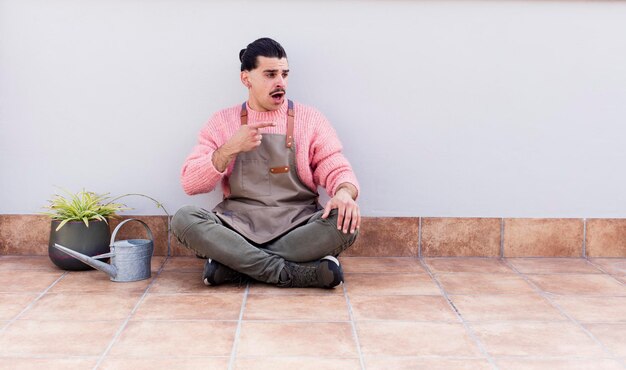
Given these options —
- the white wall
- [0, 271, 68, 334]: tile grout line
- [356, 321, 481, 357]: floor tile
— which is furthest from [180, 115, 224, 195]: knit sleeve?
[356, 321, 481, 357]: floor tile

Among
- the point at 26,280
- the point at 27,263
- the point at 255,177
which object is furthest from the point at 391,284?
the point at 27,263

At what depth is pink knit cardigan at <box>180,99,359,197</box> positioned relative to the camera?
257 centimetres

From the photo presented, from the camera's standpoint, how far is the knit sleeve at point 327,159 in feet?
8.49

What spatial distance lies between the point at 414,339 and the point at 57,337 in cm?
102

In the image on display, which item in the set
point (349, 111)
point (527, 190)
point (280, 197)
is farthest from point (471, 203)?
point (280, 197)

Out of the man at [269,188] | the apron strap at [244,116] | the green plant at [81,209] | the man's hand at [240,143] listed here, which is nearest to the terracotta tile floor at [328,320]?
the man at [269,188]

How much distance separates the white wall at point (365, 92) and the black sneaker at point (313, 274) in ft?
1.92

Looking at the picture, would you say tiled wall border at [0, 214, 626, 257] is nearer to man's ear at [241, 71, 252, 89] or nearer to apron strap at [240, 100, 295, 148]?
apron strap at [240, 100, 295, 148]

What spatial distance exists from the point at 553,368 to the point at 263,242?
45.3 inches

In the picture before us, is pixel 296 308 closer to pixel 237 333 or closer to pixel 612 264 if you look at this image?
pixel 237 333

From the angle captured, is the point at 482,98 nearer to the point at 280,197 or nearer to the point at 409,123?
the point at 409,123

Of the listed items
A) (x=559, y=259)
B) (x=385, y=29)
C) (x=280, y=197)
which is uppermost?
(x=385, y=29)

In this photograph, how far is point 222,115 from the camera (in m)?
2.68

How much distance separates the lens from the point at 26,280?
250 centimetres
